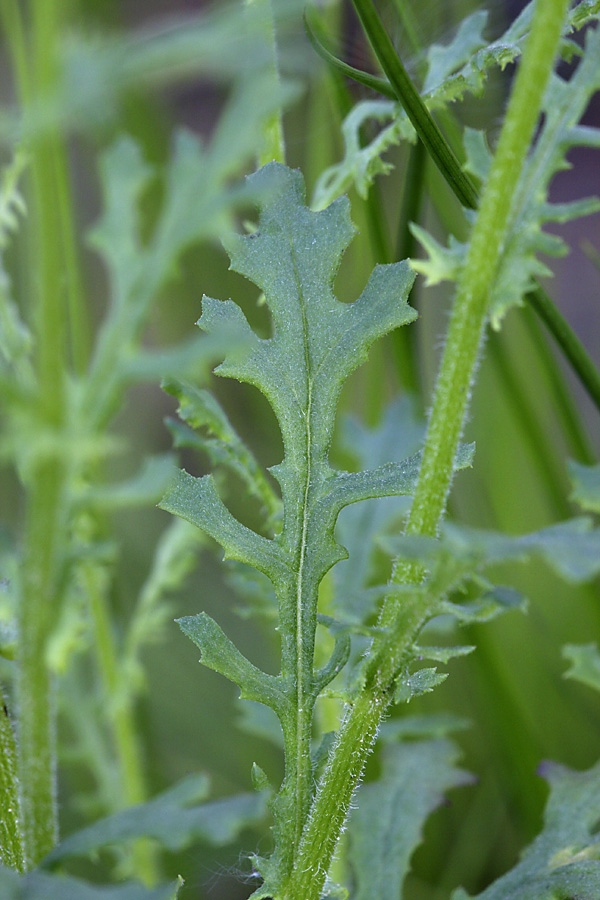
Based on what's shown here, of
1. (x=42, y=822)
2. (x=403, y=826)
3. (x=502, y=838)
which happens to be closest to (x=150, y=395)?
(x=502, y=838)

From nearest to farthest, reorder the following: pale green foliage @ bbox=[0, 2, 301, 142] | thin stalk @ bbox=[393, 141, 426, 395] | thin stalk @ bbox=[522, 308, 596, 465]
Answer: pale green foliage @ bbox=[0, 2, 301, 142] < thin stalk @ bbox=[393, 141, 426, 395] < thin stalk @ bbox=[522, 308, 596, 465]

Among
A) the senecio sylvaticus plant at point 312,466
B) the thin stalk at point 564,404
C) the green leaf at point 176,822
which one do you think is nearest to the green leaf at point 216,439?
the senecio sylvaticus plant at point 312,466

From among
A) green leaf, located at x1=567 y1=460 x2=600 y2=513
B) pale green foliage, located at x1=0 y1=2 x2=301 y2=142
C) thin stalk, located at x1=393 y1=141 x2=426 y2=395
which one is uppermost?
thin stalk, located at x1=393 y1=141 x2=426 y2=395

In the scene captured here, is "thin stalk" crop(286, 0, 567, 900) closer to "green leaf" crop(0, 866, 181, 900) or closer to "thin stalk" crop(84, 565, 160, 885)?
"green leaf" crop(0, 866, 181, 900)

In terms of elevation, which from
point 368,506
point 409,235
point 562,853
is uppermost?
point 409,235

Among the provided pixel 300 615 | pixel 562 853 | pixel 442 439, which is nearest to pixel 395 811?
pixel 562 853

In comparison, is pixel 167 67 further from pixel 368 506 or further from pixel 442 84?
pixel 368 506

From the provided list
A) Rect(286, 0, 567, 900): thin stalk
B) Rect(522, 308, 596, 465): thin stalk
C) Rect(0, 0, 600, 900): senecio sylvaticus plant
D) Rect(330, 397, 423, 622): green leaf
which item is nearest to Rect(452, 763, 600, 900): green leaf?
Rect(0, 0, 600, 900): senecio sylvaticus plant
